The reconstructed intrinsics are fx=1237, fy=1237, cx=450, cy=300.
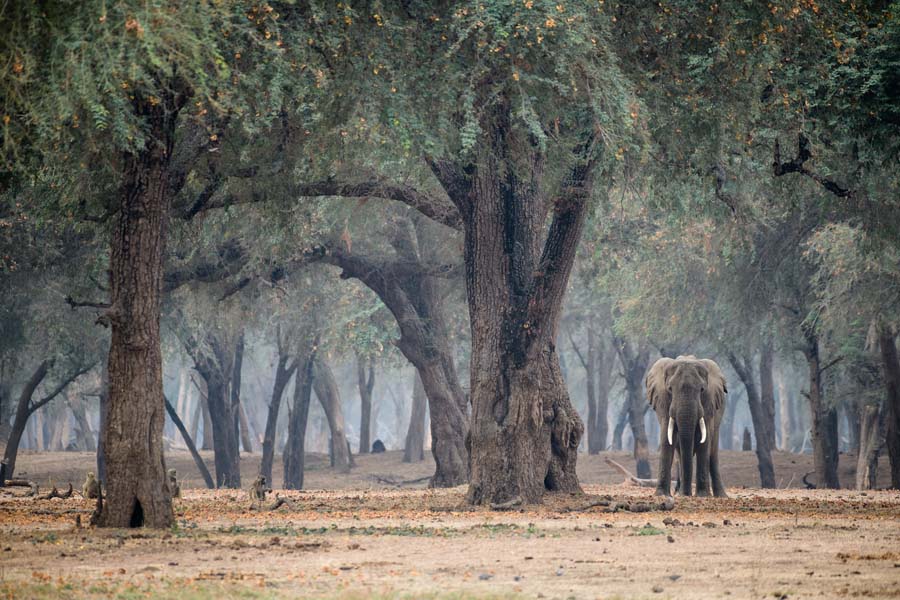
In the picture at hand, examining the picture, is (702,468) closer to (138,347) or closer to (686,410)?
(686,410)

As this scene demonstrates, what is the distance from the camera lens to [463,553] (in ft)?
39.0

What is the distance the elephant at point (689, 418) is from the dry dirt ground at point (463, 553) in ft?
12.0

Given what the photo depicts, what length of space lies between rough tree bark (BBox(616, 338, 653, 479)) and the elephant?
18.6 meters

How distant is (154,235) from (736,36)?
7.74 m

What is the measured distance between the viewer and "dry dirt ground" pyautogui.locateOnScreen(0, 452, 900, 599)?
9.23m

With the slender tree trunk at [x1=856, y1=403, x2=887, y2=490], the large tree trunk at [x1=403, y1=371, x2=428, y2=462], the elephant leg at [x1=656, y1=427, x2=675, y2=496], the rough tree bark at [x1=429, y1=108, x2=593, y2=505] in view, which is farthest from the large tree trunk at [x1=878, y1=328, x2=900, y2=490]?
the large tree trunk at [x1=403, y1=371, x2=428, y2=462]

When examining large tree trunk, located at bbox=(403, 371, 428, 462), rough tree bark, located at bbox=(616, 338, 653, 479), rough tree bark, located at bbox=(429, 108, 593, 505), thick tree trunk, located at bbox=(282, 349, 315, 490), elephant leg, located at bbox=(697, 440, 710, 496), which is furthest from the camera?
large tree trunk, located at bbox=(403, 371, 428, 462)

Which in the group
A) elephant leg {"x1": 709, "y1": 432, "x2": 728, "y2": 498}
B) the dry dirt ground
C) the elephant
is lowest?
the dry dirt ground

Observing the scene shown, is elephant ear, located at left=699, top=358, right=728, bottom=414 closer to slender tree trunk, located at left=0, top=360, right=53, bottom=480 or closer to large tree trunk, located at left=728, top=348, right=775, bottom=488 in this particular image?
large tree trunk, located at left=728, top=348, right=775, bottom=488

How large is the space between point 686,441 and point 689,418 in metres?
0.45

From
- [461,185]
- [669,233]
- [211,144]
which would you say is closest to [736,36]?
[461,185]

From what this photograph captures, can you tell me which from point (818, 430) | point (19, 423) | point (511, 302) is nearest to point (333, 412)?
point (19, 423)

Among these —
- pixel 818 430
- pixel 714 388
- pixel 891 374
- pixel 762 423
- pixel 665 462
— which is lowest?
pixel 665 462

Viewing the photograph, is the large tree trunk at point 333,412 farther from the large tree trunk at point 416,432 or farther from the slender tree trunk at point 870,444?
the slender tree trunk at point 870,444
